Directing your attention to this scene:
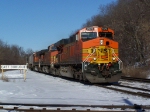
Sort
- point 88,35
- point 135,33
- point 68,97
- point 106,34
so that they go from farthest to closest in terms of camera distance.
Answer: point 135,33
point 106,34
point 88,35
point 68,97

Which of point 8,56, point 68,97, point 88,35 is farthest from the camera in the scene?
point 8,56

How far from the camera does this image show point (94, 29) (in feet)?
60.7

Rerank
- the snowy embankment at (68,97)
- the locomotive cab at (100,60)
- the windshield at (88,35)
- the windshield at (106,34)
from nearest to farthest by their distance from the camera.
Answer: the snowy embankment at (68,97), the locomotive cab at (100,60), the windshield at (88,35), the windshield at (106,34)

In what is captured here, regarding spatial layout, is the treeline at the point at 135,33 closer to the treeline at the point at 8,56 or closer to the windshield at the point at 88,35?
the windshield at the point at 88,35

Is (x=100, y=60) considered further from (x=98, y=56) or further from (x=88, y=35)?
(x=88, y=35)

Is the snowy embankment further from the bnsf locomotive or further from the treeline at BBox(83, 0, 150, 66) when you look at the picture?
the treeline at BBox(83, 0, 150, 66)

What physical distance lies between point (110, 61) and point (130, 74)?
1320cm

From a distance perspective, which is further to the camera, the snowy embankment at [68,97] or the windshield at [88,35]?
the windshield at [88,35]

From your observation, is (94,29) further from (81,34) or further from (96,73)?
(96,73)

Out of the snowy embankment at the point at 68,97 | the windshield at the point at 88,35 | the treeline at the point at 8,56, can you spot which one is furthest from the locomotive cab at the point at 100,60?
the treeline at the point at 8,56

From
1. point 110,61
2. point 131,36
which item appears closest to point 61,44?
point 110,61

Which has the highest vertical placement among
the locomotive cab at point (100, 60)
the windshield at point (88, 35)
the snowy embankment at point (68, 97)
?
the windshield at point (88, 35)

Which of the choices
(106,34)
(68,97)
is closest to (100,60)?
(106,34)

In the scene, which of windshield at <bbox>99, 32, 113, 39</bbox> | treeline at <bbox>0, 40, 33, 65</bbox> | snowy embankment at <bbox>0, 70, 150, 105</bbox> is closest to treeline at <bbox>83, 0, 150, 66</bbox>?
windshield at <bbox>99, 32, 113, 39</bbox>
